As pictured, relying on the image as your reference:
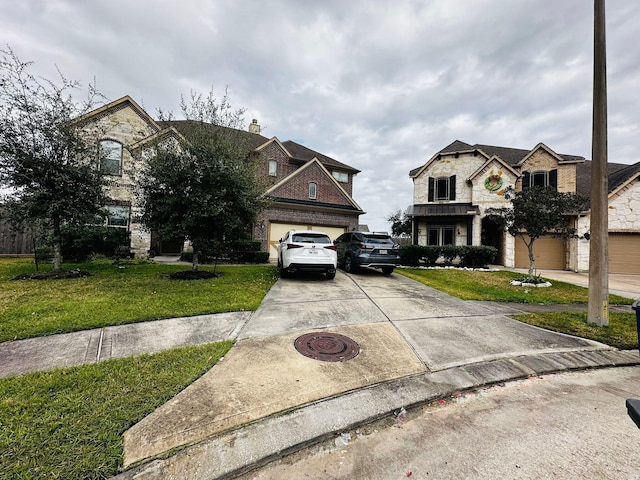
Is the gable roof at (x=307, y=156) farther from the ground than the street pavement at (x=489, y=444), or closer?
farther from the ground

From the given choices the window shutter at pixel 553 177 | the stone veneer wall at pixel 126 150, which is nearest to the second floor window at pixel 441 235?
the window shutter at pixel 553 177

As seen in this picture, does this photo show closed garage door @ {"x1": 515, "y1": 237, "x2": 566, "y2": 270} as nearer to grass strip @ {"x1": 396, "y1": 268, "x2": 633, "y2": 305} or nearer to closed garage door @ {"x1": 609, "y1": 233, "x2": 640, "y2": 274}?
closed garage door @ {"x1": 609, "y1": 233, "x2": 640, "y2": 274}

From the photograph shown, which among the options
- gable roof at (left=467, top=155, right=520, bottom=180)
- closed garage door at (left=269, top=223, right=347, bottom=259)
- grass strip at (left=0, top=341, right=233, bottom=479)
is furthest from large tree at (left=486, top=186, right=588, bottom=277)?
grass strip at (left=0, top=341, right=233, bottom=479)

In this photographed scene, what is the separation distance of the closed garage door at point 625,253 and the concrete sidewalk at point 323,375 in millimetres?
16014

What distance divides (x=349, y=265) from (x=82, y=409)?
8935 millimetres

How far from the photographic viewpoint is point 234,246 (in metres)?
13.8

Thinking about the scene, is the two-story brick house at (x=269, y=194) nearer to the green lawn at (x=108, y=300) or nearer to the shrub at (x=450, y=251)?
the green lawn at (x=108, y=300)

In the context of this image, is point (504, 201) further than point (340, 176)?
No

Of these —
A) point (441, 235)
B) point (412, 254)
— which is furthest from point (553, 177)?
point (412, 254)

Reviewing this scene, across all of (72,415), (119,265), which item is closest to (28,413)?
(72,415)

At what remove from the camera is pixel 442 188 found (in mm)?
19188

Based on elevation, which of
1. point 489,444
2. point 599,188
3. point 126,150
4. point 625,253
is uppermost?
point 126,150

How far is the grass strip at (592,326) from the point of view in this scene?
4.63m

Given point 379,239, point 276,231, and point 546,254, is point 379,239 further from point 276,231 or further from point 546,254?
point 546,254
